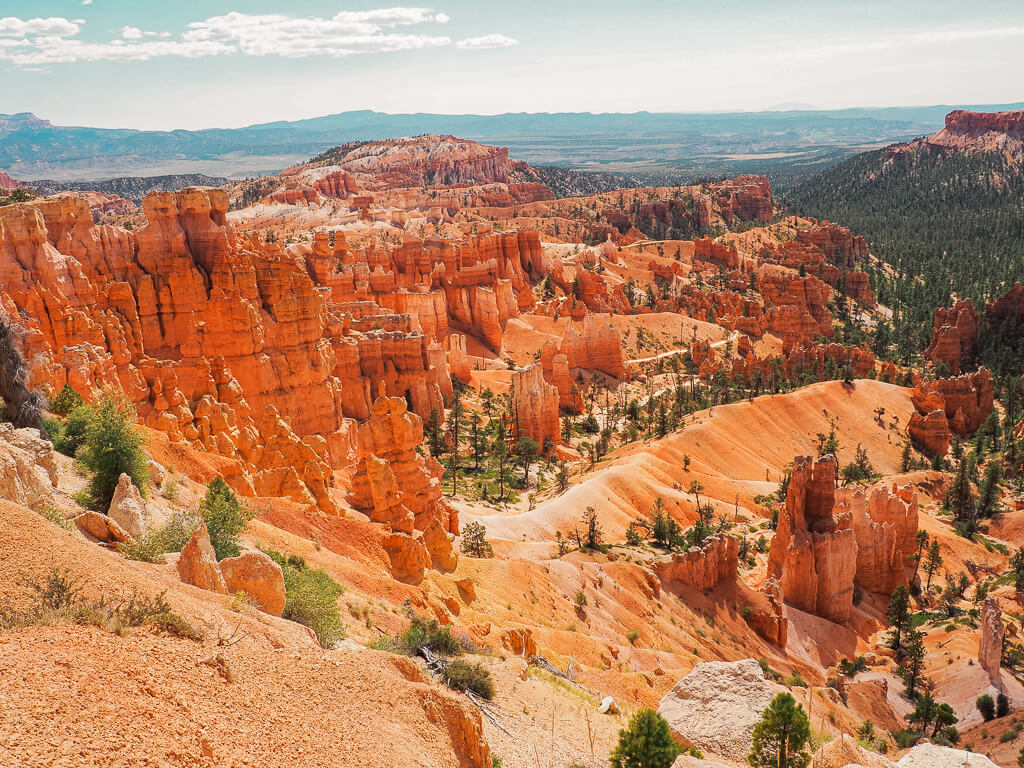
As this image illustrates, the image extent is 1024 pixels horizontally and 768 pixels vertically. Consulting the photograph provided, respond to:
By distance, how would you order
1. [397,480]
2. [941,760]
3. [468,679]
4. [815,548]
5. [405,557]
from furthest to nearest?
1. [815,548]
2. [397,480]
3. [405,557]
4. [468,679]
5. [941,760]

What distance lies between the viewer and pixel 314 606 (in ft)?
48.6

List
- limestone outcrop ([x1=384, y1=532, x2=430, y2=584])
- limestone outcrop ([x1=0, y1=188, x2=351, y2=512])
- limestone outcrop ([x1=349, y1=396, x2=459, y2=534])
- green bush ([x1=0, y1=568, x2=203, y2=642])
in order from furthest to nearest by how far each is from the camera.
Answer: limestone outcrop ([x1=349, y1=396, x2=459, y2=534])
limestone outcrop ([x1=0, y1=188, x2=351, y2=512])
limestone outcrop ([x1=384, y1=532, x2=430, y2=584])
green bush ([x1=0, y1=568, x2=203, y2=642])

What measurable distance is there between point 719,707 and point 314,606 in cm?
876

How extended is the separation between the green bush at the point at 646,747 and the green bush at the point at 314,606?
5.50m

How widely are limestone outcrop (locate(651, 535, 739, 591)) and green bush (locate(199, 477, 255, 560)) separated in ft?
69.8

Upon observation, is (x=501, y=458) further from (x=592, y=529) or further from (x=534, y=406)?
(x=592, y=529)

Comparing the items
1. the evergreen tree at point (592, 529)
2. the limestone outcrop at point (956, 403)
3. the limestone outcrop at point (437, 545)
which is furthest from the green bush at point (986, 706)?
the limestone outcrop at point (956, 403)

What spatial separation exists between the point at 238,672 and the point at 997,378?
10023cm

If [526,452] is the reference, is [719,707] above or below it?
above

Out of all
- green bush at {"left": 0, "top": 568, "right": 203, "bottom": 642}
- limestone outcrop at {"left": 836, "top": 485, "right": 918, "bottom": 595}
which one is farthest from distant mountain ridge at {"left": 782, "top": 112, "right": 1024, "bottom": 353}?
green bush at {"left": 0, "top": 568, "right": 203, "bottom": 642}

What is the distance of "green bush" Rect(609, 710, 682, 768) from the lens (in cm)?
1287

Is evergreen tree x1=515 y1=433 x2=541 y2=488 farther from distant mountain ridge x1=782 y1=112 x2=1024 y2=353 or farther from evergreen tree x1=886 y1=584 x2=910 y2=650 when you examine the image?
distant mountain ridge x1=782 y1=112 x2=1024 y2=353

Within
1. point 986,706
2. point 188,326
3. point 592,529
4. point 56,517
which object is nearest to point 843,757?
point 56,517

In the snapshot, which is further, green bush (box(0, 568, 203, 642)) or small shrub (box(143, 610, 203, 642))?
small shrub (box(143, 610, 203, 642))
